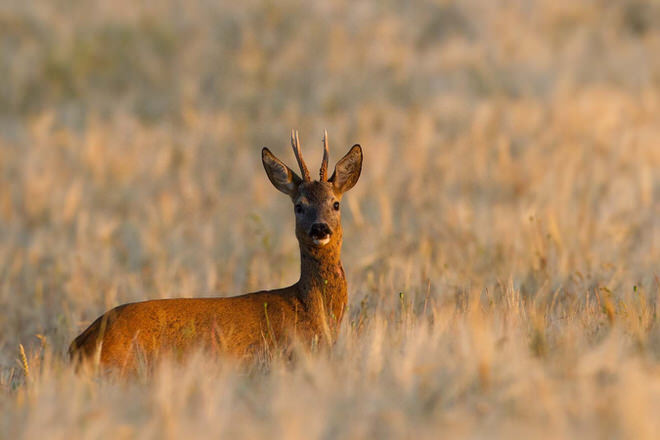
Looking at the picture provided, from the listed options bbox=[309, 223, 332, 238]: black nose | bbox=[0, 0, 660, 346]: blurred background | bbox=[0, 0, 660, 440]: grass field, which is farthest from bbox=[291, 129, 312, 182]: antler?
bbox=[0, 0, 660, 346]: blurred background

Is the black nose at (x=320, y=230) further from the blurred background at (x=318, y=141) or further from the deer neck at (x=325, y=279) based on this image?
the blurred background at (x=318, y=141)

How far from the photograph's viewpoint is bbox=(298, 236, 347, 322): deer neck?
6.09m

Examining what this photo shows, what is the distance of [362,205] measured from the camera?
1168 cm

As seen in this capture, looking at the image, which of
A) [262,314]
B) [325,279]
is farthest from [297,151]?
[262,314]

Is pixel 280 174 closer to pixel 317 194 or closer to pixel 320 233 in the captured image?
pixel 317 194

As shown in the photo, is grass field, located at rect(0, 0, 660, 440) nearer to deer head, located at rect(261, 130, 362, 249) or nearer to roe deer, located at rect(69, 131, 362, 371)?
roe deer, located at rect(69, 131, 362, 371)

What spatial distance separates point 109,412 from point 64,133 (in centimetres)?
1122

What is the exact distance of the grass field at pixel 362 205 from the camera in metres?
4.19

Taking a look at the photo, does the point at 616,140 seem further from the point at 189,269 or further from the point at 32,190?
the point at 32,190

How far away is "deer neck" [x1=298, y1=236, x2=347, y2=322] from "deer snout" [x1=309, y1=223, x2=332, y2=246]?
18 centimetres

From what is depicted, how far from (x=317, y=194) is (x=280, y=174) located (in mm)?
356

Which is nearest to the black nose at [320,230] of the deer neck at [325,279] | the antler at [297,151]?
the deer neck at [325,279]

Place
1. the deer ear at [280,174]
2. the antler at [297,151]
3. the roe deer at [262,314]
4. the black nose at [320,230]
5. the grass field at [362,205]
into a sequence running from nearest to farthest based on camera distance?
1. the grass field at [362,205]
2. the roe deer at [262,314]
3. the black nose at [320,230]
4. the antler at [297,151]
5. the deer ear at [280,174]

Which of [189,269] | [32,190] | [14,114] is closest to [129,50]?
[14,114]
